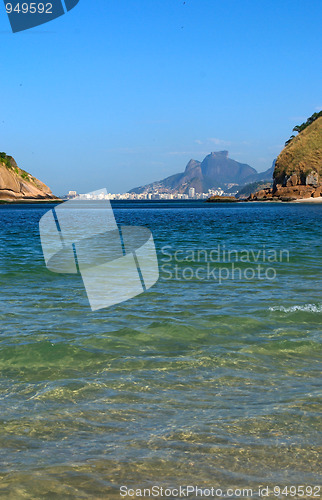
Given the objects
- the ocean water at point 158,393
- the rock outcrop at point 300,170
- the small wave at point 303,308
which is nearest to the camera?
the ocean water at point 158,393

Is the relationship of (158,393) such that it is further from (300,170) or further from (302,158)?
(302,158)

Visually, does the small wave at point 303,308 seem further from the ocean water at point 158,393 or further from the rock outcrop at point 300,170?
the rock outcrop at point 300,170

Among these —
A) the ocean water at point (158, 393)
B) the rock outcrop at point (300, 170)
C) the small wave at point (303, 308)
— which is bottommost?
Answer: the small wave at point (303, 308)

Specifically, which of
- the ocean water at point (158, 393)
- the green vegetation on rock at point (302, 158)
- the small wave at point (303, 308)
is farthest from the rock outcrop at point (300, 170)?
the ocean water at point (158, 393)

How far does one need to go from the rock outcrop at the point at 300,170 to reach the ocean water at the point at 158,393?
157 m

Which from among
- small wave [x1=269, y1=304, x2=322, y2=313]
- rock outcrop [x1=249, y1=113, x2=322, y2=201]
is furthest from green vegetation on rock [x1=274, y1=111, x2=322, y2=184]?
small wave [x1=269, y1=304, x2=322, y2=313]

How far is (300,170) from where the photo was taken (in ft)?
538

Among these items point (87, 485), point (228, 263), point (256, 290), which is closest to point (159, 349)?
point (87, 485)

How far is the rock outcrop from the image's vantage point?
160375 millimetres

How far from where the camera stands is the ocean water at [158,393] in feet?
13.5

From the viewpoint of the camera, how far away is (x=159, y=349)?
7816mm

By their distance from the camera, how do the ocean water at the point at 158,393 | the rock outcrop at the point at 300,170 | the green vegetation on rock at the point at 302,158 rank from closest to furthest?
the ocean water at the point at 158,393 → the rock outcrop at the point at 300,170 → the green vegetation on rock at the point at 302,158

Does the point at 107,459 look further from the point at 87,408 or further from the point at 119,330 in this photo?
the point at 119,330

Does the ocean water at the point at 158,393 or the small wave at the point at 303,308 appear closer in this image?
the ocean water at the point at 158,393
